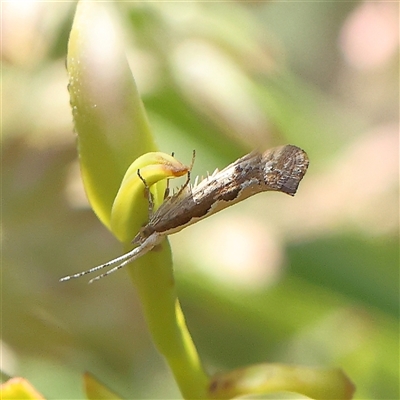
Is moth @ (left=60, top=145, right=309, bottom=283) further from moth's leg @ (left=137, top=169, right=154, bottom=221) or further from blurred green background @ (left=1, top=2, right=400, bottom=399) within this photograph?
blurred green background @ (left=1, top=2, right=400, bottom=399)

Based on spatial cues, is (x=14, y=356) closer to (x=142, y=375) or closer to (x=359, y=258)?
(x=142, y=375)

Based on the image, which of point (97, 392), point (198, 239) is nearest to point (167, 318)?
point (97, 392)

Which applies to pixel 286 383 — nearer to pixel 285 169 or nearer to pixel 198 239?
pixel 285 169

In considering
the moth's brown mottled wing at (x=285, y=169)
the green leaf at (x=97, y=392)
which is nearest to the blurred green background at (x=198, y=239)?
the green leaf at (x=97, y=392)

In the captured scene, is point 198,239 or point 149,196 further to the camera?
point 198,239

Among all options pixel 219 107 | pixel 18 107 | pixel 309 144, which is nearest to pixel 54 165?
pixel 18 107
